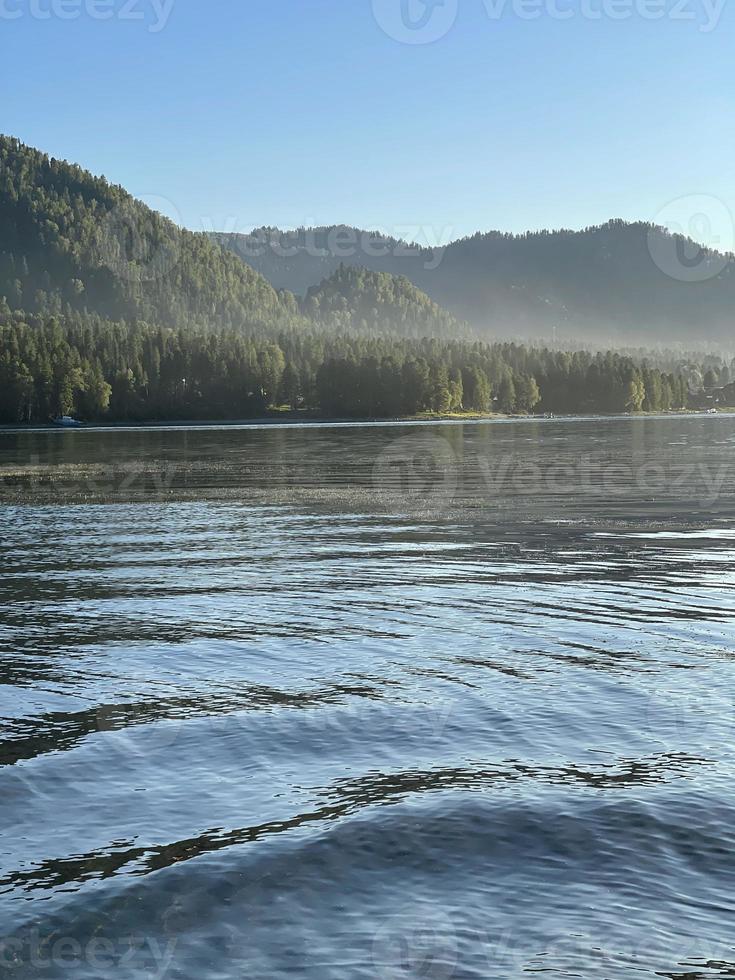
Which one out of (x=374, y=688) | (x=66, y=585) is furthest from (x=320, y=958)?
(x=66, y=585)

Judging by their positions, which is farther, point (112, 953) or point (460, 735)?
point (460, 735)

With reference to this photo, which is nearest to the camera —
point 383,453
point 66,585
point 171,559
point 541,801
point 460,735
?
point 541,801

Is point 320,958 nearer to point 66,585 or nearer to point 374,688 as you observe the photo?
point 374,688

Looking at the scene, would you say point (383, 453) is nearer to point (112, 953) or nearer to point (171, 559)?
point (171, 559)

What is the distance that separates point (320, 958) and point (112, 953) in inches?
70.4

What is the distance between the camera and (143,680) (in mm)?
18141

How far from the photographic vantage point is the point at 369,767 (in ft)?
44.9

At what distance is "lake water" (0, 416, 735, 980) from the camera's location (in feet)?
31.2

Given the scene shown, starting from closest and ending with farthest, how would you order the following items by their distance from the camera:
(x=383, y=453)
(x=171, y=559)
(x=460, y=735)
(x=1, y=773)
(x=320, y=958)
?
1. (x=320, y=958)
2. (x=1, y=773)
3. (x=460, y=735)
4. (x=171, y=559)
5. (x=383, y=453)

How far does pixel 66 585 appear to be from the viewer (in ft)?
93.8

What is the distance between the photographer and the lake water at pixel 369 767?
9.52 meters

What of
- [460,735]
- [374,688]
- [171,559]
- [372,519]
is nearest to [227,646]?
[374,688]

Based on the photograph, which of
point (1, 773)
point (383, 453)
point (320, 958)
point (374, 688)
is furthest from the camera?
point (383, 453)

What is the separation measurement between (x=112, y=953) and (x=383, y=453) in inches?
3832
